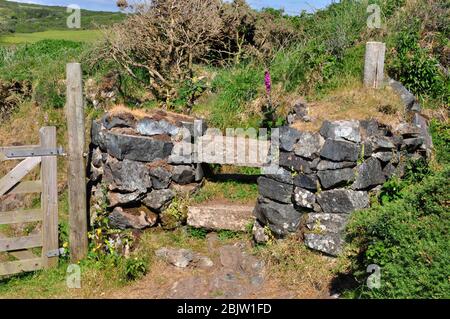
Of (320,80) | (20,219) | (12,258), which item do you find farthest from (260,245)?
(12,258)

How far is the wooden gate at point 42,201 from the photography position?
643 cm

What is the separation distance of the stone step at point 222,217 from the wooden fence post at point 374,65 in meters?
2.33

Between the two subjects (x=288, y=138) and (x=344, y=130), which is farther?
(x=288, y=138)

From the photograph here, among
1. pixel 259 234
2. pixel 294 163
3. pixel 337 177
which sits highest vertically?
pixel 294 163

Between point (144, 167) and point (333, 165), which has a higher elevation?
point (333, 165)

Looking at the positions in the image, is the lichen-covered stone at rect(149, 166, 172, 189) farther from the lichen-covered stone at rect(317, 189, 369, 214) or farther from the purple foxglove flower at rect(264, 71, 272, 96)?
the lichen-covered stone at rect(317, 189, 369, 214)

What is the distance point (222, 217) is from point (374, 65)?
9.25 ft

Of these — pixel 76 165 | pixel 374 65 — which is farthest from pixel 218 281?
pixel 374 65

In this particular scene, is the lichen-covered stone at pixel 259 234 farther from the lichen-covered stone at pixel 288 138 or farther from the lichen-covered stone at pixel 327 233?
the lichen-covered stone at pixel 288 138

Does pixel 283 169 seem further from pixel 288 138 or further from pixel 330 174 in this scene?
pixel 330 174

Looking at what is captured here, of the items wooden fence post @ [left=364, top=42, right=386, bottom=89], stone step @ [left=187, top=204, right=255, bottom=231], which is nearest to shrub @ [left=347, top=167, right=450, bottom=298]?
stone step @ [left=187, top=204, right=255, bottom=231]

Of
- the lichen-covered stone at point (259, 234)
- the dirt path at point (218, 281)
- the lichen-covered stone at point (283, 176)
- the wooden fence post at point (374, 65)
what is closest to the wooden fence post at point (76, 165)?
the dirt path at point (218, 281)

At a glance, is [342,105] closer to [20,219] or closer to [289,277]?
[289,277]

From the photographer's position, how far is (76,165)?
6.68 m
